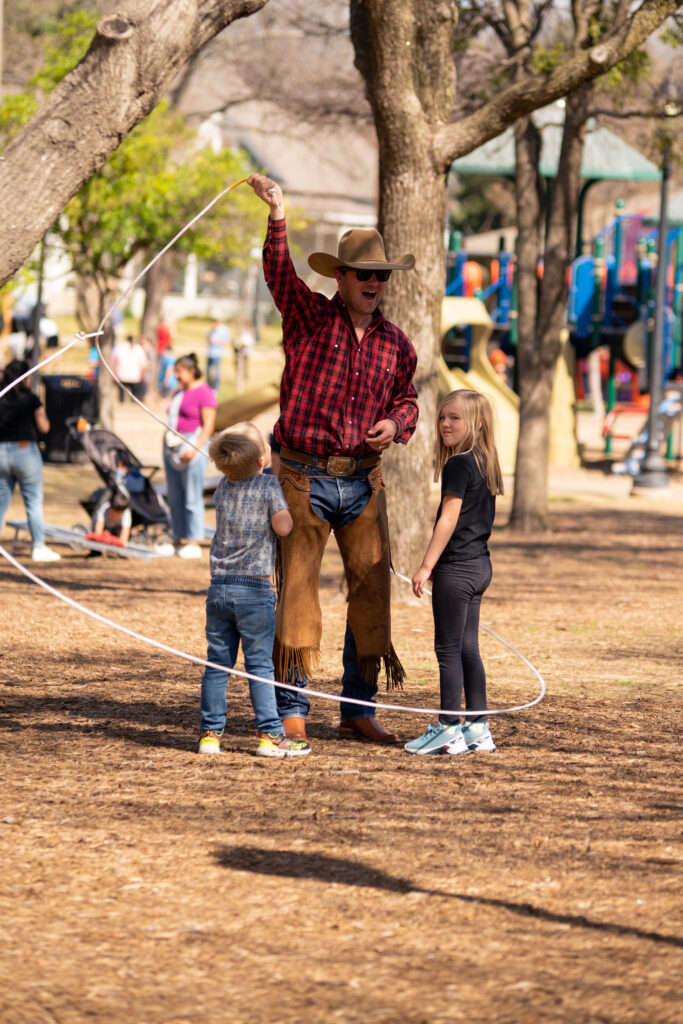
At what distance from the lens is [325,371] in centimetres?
602

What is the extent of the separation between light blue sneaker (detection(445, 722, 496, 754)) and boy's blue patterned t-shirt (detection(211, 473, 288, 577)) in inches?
44.5

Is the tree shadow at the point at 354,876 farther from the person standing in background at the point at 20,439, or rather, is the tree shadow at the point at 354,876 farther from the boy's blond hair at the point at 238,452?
the person standing in background at the point at 20,439

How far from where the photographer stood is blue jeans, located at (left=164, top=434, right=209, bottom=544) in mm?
11977

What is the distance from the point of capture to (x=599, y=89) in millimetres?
14617

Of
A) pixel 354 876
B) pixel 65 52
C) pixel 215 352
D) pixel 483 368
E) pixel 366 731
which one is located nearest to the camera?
pixel 354 876

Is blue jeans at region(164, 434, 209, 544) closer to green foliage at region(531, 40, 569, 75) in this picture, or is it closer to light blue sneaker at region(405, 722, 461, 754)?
green foliage at region(531, 40, 569, 75)

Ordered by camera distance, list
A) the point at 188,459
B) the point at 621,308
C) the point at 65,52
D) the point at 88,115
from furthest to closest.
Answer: the point at 621,308 < the point at 65,52 < the point at 188,459 < the point at 88,115

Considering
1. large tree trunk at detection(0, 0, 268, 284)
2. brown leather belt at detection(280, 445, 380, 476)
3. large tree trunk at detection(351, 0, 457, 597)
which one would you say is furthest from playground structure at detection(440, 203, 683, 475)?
large tree trunk at detection(0, 0, 268, 284)

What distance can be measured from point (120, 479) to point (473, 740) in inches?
284

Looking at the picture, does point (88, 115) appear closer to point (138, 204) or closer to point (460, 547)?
point (460, 547)

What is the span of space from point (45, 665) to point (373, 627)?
8.39ft

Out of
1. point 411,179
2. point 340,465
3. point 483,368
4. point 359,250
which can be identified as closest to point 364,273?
point 359,250

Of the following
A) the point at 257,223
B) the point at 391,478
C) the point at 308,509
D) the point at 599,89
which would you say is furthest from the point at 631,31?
the point at 257,223

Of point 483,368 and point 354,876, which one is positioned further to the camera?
point 483,368
